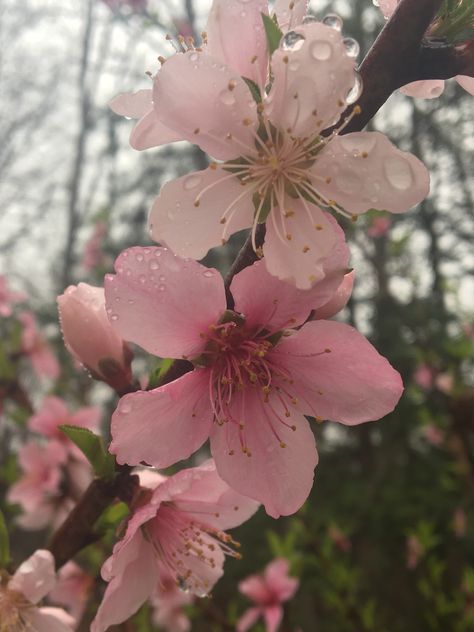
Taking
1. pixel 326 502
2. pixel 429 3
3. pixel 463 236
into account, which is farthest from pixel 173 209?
pixel 463 236

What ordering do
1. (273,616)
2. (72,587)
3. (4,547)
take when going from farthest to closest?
(273,616) → (72,587) → (4,547)

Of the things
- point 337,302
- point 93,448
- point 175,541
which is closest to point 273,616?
point 175,541

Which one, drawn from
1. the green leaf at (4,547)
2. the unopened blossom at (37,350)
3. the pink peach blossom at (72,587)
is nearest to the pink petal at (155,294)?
the green leaf at (4,547)

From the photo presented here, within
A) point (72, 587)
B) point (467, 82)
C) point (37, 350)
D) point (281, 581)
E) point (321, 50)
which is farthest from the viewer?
point (37, 350)

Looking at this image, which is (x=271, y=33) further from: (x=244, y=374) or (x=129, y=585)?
(x=129, y=585)

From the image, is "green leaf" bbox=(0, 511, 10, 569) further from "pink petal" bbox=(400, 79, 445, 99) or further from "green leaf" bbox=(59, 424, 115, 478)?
"pink petal" bbox=(400, 79, 445, 99)

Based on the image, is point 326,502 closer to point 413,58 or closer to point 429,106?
point 429,106

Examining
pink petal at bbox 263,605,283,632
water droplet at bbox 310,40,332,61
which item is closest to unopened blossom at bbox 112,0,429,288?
water droplet at bbox 310,40,332,61
